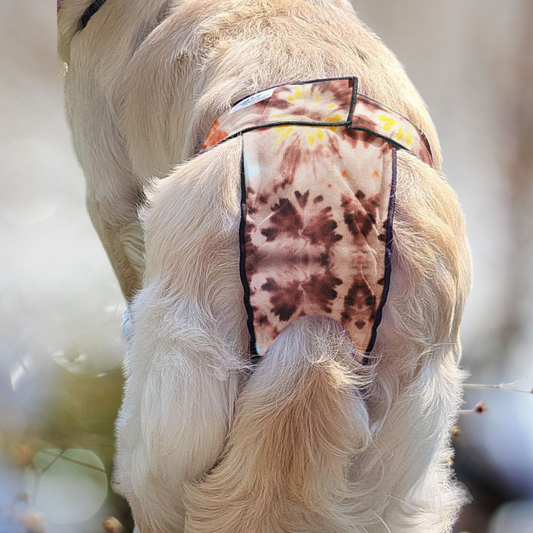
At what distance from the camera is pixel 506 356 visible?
1.96m

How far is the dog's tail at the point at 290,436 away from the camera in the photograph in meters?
0.76

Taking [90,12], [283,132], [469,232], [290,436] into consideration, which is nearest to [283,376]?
[290,436]

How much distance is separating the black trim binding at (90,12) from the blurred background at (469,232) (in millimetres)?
583

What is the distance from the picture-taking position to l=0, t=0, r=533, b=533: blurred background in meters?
1.60

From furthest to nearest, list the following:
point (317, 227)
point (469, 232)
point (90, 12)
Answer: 1. point (469, 232)
2. point (90, 12)
3. point (317, 227)

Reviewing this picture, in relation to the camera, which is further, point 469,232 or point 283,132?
point 469,232

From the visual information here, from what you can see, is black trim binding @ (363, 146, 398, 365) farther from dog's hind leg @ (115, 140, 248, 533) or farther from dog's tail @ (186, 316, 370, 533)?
dog's hind leg @ (115, 140, 248, 533)

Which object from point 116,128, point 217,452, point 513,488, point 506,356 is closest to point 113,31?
point 116,128

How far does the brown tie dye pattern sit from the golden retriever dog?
2 cm

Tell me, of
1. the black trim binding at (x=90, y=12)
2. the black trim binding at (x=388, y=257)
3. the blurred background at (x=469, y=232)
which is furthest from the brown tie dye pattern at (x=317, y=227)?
the blurred background at (x=469, y=232)

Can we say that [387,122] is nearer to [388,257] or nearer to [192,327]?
[388,257]

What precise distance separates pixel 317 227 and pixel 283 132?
0.15 meters

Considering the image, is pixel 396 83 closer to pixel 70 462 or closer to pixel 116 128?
pixel 116 128

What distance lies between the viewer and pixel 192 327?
758mm
